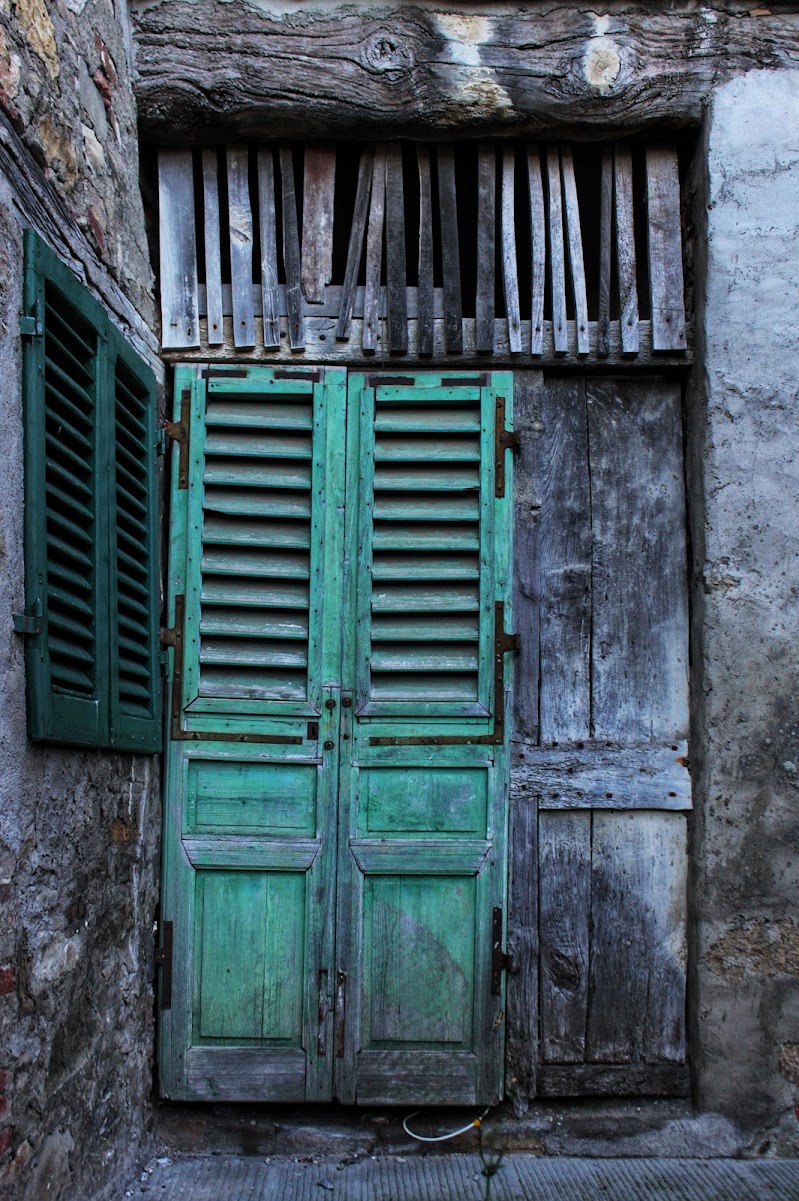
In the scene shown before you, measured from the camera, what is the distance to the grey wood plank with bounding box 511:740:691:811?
3.72 metres

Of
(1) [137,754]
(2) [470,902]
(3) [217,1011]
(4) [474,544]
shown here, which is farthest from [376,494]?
(3) [217,1011]

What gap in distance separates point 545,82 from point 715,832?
2792mm

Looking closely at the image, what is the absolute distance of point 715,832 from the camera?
3596 mm

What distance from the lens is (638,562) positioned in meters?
3.88

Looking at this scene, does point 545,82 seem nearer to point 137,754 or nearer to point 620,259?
point 620,259

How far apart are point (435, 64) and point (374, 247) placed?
26.6 inches

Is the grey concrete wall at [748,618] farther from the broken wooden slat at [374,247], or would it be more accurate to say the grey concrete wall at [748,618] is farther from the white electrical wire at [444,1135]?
the broken wooden slat at [374,247]

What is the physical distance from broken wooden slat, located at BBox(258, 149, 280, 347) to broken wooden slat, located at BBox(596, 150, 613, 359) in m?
1.23

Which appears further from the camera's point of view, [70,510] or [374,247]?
[374,247]

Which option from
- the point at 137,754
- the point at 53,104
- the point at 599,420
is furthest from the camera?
the point at 599,420

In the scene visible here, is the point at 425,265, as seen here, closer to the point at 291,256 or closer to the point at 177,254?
the point at 291,256

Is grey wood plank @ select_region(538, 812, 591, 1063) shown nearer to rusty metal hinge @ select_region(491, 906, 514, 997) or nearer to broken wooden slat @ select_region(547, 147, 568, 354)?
rusty metal hinge @ select_region(491, 906, 514, 997)

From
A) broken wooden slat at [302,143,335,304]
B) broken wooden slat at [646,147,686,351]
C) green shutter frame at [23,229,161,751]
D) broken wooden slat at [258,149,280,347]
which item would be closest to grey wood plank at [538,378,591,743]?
broken wooden slat at [646,147,686,351]

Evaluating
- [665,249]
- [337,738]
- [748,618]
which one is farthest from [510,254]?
[337,738]
